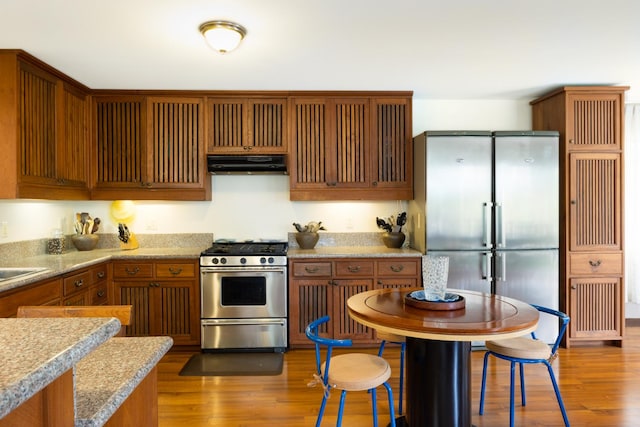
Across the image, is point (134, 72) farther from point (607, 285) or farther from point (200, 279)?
point (607, 285)

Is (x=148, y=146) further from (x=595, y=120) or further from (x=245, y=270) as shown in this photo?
(x=595, y=120)

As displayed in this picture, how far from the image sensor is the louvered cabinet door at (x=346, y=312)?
12.3 feet

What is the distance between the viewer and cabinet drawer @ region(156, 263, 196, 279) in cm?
371

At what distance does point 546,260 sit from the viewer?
3.71m

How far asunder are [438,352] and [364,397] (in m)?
1.01

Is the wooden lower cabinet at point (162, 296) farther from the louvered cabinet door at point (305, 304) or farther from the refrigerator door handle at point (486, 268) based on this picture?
the refrigerator door handle at point (486, 268)

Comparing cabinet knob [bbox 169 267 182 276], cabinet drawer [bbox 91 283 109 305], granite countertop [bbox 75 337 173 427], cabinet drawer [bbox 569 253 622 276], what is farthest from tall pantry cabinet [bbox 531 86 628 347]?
cabinet drawer [bbox 91 283 109 305]

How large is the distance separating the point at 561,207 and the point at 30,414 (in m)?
4.19

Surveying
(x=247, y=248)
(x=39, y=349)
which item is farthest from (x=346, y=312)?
Result: (x=39, y=349)

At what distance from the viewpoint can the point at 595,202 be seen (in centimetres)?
377

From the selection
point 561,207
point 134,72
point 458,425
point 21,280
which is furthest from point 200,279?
point 561,207

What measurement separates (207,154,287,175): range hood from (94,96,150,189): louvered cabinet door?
2.30 ft

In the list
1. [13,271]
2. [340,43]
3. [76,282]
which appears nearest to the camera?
[340,43]

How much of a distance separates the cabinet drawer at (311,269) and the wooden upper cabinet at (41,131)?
213 cm
